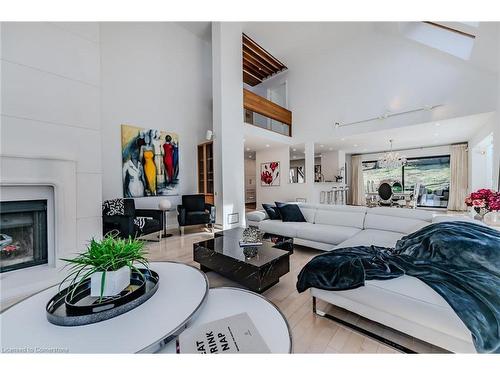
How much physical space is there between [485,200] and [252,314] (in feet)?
Result: 9.86

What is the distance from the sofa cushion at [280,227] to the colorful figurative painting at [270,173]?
12.3 ft

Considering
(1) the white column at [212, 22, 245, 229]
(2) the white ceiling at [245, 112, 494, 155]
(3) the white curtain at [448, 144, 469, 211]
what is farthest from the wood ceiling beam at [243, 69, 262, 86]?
(3) the white curtain at [448, 144, 469, 211]

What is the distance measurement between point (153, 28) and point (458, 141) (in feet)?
31.1

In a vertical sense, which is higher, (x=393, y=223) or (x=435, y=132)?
(x=435, y=132)

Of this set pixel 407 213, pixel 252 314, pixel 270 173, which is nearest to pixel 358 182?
pixel 270 173

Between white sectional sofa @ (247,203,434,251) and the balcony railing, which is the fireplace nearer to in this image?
white sectional sofa @ (247,203,434,251)

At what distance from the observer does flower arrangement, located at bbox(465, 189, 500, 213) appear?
213 centimetres

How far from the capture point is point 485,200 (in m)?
2.25

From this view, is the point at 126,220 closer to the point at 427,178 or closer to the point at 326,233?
the point at 326,233

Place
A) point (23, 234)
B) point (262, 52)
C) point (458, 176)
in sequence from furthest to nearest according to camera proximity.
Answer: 1. point (458, 176)
2. point (262, 52)
3. point (23, 234)

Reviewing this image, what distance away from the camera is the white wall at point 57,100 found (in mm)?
2008

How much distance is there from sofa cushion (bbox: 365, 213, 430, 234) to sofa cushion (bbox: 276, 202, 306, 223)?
1.03 metres

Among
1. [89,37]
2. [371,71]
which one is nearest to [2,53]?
[89,37]
